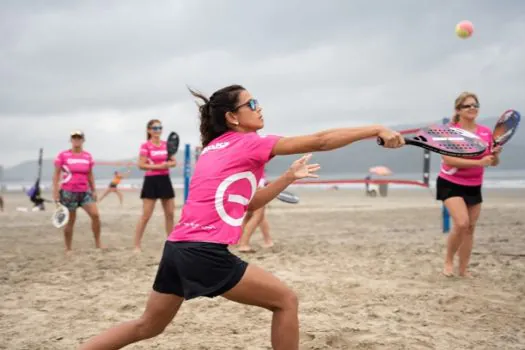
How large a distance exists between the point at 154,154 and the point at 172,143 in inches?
20.2

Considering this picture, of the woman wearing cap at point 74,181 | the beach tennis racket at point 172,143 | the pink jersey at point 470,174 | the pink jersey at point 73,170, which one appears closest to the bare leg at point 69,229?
the woman wearing cap at point 74,181

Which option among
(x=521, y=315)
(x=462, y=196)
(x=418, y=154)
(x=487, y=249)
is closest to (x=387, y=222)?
(x=487, y=249)

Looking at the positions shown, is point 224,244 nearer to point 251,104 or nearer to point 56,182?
point 251,104

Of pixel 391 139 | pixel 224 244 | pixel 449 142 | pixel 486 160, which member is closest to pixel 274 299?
pixel 224 244

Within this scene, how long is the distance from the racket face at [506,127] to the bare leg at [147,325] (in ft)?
11.4

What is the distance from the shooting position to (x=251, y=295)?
7.66ft

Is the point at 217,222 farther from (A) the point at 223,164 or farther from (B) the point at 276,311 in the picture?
(B) the point at 276,311

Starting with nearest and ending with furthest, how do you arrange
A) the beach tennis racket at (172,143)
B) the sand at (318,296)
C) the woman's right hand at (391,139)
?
1. the woman's right hand at (391,139)
2. the sand at (318,296)
3. the beach tennis racket at (172,143)

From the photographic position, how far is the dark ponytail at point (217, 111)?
2605 millimetres

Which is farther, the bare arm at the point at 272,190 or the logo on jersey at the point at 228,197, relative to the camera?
the bare arm at the point at 272,190

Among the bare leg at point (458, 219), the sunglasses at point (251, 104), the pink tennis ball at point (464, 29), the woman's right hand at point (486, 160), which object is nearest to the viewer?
the sunglasses at point (251, 104)

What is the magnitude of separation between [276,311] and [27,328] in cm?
225

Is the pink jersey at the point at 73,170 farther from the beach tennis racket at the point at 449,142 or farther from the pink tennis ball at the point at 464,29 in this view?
the pink tennis ball at the point at 464,29

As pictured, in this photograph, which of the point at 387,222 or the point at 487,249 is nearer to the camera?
the point at 487,249
